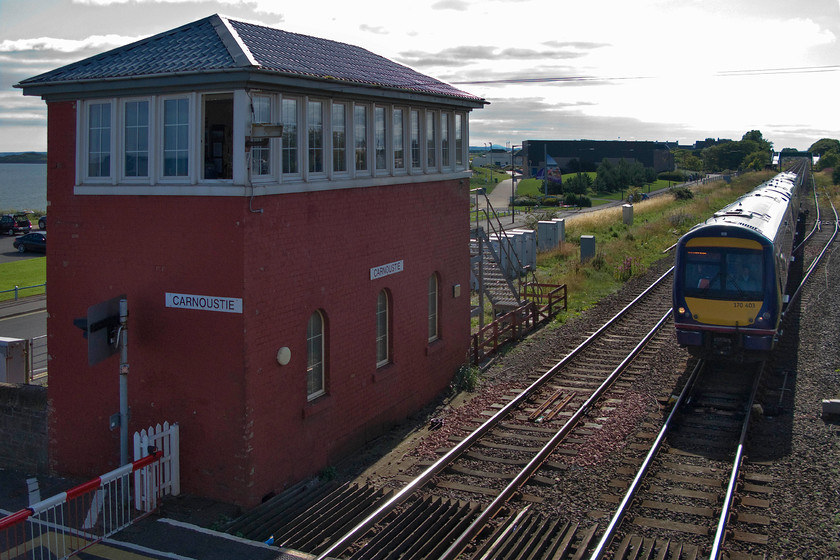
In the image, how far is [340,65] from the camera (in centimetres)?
1216

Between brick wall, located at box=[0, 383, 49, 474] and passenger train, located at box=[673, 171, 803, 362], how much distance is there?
10.9 meters

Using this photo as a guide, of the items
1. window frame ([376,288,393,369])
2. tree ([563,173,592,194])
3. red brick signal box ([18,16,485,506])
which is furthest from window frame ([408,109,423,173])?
tree ([563,173,592,194])

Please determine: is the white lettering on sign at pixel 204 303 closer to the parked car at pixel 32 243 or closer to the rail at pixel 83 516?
the rail at pixel 83 516

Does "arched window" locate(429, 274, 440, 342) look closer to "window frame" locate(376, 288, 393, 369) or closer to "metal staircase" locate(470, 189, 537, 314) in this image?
"window frame" locate(376, 288, 393, 369)

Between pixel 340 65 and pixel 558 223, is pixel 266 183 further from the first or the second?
pixel 558 223

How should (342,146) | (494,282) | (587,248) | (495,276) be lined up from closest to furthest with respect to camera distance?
(342,146) < (494,282) < (495,276) < (587,248)

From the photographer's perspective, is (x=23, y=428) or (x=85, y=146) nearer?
(x=85, y=146)

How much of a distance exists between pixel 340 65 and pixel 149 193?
375 cm

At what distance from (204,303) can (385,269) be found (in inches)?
146

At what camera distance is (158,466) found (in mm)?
9719

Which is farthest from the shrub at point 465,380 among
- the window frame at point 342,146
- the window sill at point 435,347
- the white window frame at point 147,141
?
the white window frame at point 147,141

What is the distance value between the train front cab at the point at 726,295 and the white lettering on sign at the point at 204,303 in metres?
8.81

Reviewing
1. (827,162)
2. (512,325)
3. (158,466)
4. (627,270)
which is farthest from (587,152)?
(158,466)

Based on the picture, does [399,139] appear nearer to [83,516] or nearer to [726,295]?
[726,295]
